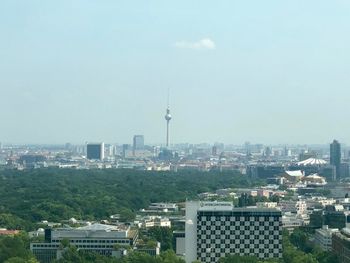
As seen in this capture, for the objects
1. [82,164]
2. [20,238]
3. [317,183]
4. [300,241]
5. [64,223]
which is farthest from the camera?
[82,164]

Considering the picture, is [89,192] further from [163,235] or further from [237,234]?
[237,234]

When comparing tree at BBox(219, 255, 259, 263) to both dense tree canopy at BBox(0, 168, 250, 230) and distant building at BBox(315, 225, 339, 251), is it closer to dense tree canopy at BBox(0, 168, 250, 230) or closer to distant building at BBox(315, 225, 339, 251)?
distant building at BBox(315, 225, 339, 251)

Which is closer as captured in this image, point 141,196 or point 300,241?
point 300,241

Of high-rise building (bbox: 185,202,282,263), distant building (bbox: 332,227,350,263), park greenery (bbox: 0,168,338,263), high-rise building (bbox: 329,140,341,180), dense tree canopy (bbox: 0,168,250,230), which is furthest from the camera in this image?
high-rise building (bbox: 329,140,341,180)

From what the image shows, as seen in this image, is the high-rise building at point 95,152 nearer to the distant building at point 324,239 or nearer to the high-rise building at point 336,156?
the high-rise building at point 336,156

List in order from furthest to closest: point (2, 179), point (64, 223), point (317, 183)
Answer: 1. point (2, 179)
2. point (317, 183)
3. point (64, 223)

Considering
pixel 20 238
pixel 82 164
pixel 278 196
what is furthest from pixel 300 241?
pixel 82 164

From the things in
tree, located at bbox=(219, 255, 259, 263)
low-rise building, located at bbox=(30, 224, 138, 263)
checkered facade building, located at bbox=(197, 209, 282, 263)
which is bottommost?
low-rise building, located at bbox=(30, 224, 138, 263)

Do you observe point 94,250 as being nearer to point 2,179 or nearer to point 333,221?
point 333,221

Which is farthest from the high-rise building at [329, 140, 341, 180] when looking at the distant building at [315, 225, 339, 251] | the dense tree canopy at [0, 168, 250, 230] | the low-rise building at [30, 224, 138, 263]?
the low-rise building at [30, 224, 138, 263]
